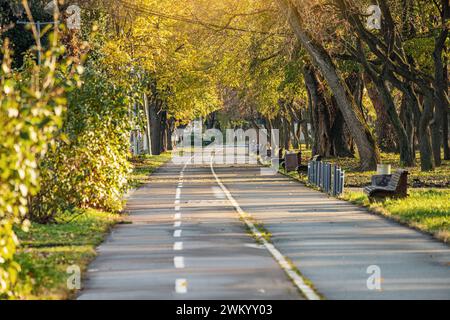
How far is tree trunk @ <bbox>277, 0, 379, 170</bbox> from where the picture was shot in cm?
4441

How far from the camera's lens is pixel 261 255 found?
57.3ft

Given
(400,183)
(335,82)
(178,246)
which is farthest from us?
(335,82)

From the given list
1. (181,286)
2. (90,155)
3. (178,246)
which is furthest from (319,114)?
(181,286)

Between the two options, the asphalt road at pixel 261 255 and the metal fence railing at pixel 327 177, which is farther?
the metal fence railing at pixel 327 177

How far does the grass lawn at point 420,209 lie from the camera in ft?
72.4

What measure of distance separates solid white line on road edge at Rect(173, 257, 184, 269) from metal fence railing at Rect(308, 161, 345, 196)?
16053 millimetres

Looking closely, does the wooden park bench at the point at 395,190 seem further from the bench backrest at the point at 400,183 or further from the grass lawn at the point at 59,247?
the grass lawn at the point at 59,247

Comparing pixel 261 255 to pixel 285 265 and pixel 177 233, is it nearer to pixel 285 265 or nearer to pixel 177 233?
pixel 285 265

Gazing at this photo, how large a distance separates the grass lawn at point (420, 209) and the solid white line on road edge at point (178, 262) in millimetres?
5290

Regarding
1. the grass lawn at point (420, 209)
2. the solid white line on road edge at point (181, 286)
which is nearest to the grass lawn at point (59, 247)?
the solid white line on road edge at point (181, 286)

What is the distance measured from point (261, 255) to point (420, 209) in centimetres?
937

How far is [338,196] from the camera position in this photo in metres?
32.5

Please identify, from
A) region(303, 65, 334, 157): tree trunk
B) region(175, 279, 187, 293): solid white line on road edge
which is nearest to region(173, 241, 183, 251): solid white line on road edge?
region(175, 279, 187, 293): solid white line on road edge

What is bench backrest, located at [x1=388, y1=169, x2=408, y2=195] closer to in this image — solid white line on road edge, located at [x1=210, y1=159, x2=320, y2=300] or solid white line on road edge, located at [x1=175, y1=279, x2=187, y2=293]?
solid white line on road edge, located at [x1=210, y1=159, x2=320, y2=300]
